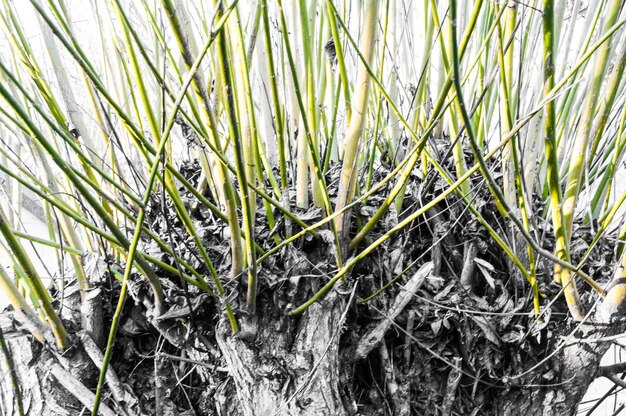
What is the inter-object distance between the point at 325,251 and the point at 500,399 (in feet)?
0.92

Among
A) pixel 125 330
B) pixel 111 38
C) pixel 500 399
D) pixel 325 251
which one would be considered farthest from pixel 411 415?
pixel 111 38

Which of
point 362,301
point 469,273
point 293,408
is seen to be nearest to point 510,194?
point 469,273

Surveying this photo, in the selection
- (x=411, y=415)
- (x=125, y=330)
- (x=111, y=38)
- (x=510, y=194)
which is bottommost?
(x=411, y=415)

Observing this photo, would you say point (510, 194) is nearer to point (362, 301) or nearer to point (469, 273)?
point (469, 273)

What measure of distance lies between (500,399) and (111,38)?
2.14 feet

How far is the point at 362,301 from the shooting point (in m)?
0.55

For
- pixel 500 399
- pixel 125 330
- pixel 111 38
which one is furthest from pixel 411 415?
pixel 111 38

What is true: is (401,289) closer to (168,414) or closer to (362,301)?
(362,301)

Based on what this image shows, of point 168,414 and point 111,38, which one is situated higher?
point 111,38

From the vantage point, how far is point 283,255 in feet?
1.79

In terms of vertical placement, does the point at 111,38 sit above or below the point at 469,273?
above

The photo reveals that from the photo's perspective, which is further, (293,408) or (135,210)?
(135,210)

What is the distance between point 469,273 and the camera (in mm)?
605

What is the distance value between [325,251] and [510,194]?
9.2 inches
